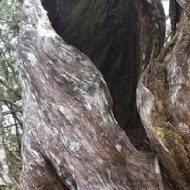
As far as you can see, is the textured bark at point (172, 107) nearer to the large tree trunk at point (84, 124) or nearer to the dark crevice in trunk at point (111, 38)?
the large tree trunk at point (84, 124)

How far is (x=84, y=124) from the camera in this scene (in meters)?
3.19

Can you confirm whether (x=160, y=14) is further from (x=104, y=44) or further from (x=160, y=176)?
(x=160, y=176)

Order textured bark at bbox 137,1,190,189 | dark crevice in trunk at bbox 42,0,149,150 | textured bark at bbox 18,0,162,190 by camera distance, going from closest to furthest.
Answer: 1. textured bark at bbox 137,1,190,189
2. textured bark at bbox 18,0,162,190
3. dark crevice in trunk at bbox 42,0,149,150

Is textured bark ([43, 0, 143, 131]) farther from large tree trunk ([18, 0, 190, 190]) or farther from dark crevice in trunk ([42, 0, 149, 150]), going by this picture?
large tree trunk ([18, 0, 190, 190])

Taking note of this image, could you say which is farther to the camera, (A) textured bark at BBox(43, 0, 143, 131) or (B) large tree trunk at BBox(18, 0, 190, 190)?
(A) textured bark at BBox(43, 0, 143, 131)

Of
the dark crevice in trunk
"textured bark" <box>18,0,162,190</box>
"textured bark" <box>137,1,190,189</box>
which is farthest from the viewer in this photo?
the dark crevice in trunk

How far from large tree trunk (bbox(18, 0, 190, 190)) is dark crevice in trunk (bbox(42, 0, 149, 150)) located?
128cm

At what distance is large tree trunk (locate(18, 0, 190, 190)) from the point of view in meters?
2.99

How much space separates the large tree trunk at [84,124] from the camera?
9.82 feet

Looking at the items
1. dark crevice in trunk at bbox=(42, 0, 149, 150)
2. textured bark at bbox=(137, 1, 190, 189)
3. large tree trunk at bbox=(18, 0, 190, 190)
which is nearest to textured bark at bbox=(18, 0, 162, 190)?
large tree trunk at bbox=(18, 0, 190, 190)

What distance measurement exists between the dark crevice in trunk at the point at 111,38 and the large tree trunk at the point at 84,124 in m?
1.28

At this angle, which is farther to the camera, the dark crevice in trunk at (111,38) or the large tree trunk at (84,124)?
the dark crevice in trunk at (111,38)

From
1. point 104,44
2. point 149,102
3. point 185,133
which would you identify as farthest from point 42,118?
point 104,44

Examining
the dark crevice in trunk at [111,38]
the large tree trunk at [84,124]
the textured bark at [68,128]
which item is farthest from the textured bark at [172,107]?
the dark crevice in trunk at [111,38]
